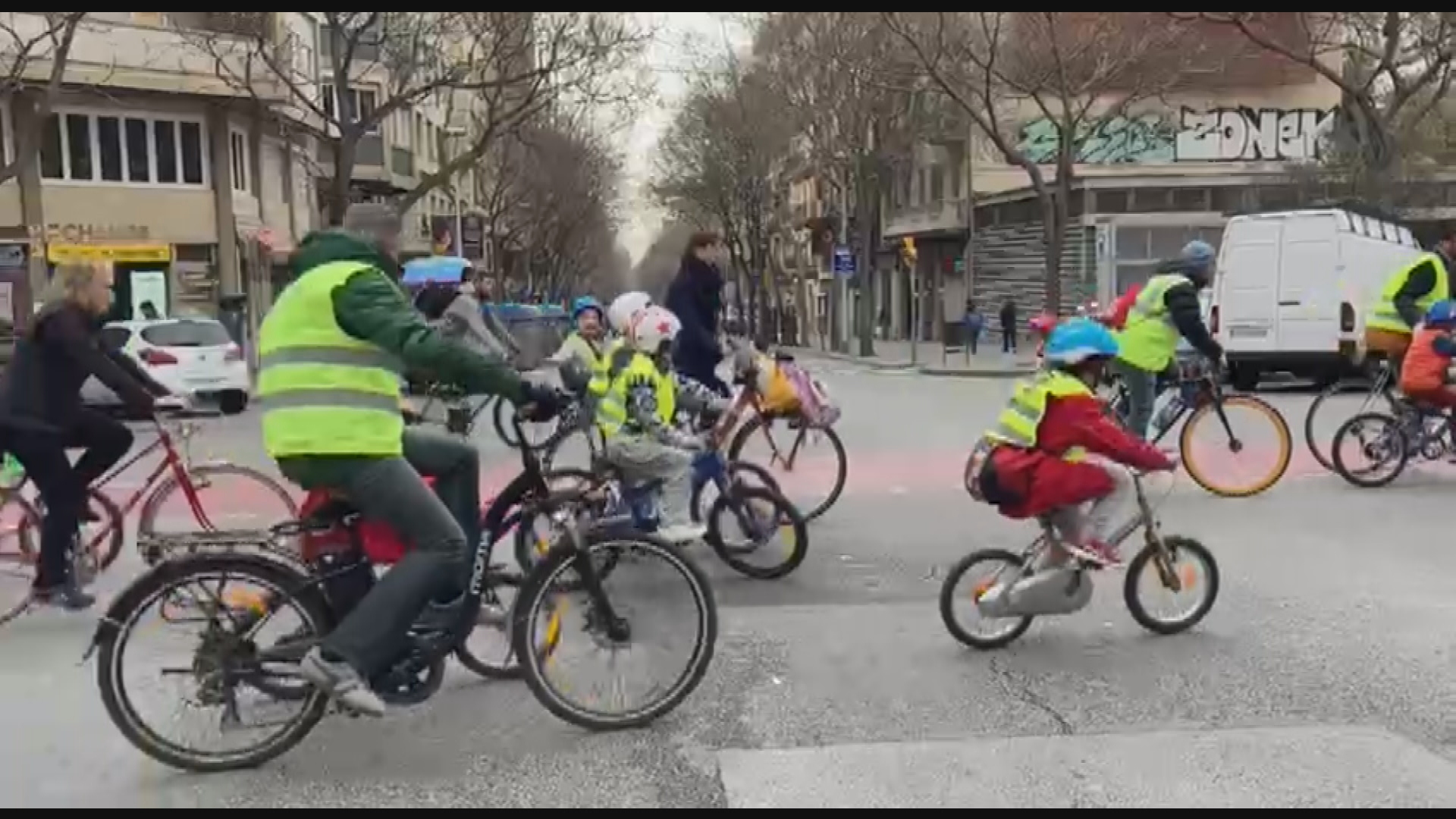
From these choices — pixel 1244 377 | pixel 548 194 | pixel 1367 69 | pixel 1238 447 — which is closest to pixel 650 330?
pixel 1238 447

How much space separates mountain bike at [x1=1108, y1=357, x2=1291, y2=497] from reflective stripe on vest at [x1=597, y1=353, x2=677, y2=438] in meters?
3.99

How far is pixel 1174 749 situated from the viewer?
15.1 ft

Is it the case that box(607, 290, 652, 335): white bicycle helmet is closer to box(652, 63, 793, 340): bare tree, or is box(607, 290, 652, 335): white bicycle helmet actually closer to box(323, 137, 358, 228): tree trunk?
box(323, 137, 358, 228): tree trunk

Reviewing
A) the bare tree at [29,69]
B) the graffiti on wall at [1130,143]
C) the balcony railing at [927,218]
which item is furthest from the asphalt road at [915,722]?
the balcony railing at [927,218]

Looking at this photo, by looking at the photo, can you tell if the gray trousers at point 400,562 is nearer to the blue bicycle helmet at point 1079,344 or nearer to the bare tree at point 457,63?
the blue bicycle helmet at point 1079,344

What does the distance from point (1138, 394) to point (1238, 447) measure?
943 mm

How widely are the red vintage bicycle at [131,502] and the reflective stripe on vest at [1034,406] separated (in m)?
3.81

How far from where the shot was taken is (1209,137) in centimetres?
3794

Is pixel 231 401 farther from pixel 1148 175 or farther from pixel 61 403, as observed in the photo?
pixel 1148 175

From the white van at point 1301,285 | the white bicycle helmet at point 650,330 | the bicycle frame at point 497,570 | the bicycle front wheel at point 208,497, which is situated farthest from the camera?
the white van at point 1301,285

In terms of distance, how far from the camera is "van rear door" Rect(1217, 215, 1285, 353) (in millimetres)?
17953

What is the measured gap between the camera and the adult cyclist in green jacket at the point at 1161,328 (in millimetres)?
8977

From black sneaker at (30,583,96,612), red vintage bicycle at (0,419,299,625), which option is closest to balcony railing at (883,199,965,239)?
red vintage bicycle at (0,419,299,625)
